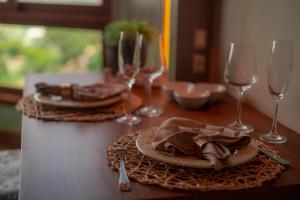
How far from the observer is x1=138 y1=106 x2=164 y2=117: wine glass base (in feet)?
5.00

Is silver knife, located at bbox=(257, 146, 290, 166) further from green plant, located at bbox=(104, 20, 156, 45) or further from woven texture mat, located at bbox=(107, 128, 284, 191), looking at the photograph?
green plant, located at bbox=(104, 20, 156, 45)

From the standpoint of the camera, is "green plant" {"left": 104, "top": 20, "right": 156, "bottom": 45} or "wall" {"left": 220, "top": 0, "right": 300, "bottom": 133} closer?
"wall" {"left": 220, "top": 0, "right": 300, "bottom": 133}

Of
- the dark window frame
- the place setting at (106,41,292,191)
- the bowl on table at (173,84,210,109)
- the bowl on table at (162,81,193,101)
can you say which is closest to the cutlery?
the place setting at (106,41,292,191)

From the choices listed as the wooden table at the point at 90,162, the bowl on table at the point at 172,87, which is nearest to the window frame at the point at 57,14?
the bowl on table at the point at 172,87

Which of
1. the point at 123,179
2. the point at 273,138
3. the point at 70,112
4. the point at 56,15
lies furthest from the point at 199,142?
the point at 56,15

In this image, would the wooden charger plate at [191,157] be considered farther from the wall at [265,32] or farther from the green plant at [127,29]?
the green plant at [127,29]

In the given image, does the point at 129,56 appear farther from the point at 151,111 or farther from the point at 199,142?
the point at 199,142

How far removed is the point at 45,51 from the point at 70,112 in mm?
1515

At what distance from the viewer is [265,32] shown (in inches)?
60.6

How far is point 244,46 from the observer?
1.34 m

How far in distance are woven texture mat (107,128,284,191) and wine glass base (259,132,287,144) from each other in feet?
0.55

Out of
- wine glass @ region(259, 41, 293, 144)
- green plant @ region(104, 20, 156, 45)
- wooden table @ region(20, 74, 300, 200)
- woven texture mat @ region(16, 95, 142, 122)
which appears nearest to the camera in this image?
wooden table @ region(20, 74, 300, 200)

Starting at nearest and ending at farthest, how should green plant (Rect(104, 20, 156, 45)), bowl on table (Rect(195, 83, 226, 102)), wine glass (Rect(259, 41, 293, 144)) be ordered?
1. wine glass (Rect(259, 41, 293, 144))
2. bowl on table (Rect(195, 83, 226, 102))
3. green plant (Rect(104, 20, 156, 45))

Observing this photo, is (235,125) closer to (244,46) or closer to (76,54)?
→ (244,46)
